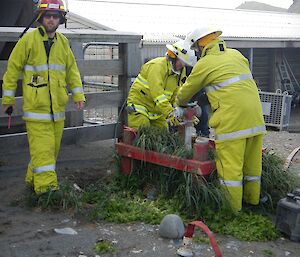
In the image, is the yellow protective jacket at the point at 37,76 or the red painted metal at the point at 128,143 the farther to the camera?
the red painted metal at the point at 128,143

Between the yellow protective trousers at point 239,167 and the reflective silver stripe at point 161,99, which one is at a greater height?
the reflective silver stripe at point 161,99

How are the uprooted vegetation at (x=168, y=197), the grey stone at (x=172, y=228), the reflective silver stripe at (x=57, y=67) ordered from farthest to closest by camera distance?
the reflective silver stripe at (x=57, y=67), the uprooted vegetation at (x=168, y=197), the grey stone at (x=172, y=228)

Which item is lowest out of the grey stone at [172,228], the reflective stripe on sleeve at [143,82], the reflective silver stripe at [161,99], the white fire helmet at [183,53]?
the grey stone at [172,228]

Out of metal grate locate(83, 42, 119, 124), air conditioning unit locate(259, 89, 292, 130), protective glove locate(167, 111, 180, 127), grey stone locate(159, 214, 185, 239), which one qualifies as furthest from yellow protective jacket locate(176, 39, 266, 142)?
air conditioning unit locate(259, 89, 292, 130)

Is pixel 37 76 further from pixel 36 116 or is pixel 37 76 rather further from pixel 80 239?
pixel 80 239

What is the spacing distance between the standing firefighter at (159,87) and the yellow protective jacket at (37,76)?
115 centimetres

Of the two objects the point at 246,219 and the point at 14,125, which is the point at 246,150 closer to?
the point at 246,219

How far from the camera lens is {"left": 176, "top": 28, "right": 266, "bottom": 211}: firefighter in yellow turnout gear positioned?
459 centimetres

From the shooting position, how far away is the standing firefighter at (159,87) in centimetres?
548

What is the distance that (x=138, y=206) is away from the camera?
484cm

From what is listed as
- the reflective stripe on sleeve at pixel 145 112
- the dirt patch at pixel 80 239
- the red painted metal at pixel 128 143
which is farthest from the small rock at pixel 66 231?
the reflective stripe on sleeve at pixel 145 112

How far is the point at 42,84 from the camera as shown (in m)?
4.82

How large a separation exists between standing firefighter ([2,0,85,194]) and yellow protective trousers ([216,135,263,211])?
1.72 meters

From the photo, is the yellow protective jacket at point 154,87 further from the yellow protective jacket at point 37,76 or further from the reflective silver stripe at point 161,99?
the yellow protective jacket at point 37,76
